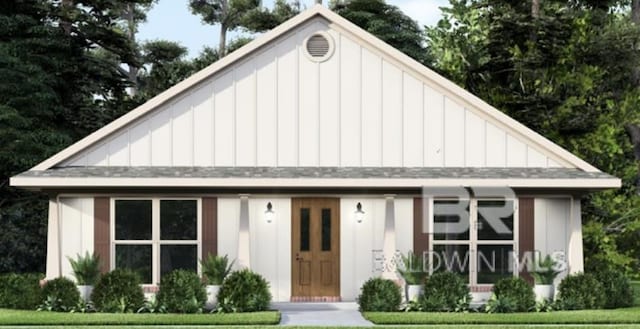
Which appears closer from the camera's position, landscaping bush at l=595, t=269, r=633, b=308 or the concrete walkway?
the concrete walkway

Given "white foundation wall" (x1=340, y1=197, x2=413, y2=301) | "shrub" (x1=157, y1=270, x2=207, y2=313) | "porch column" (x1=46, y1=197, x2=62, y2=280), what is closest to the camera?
"shrub" (x1=157, y1=270, x2=207, y2=313)

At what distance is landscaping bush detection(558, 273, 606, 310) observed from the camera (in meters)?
20.2

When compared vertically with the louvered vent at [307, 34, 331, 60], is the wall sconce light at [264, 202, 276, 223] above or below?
below

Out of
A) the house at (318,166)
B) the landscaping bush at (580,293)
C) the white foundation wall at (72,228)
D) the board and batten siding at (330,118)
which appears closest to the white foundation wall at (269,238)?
the house at (318,166)

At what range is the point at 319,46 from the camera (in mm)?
22312

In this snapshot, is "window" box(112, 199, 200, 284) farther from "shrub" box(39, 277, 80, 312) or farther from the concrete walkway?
the concrete walkway

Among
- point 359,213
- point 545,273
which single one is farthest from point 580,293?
point 359,213

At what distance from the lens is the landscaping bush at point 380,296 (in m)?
19.9

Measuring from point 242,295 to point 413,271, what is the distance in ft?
11.3

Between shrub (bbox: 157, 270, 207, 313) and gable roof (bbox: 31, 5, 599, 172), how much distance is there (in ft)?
12.5

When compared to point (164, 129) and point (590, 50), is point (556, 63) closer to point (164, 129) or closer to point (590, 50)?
point (590, 50)

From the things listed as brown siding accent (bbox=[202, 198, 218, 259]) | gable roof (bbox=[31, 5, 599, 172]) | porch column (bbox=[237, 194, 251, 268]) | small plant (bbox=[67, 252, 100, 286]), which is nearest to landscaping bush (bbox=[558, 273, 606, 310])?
gable roof (bbox=[31, 5, 599, 172])

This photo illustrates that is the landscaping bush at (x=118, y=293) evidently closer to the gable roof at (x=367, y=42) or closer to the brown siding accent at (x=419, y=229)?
the gable roof at (x=367, y=42)

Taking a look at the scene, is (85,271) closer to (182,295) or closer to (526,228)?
(182,295)
